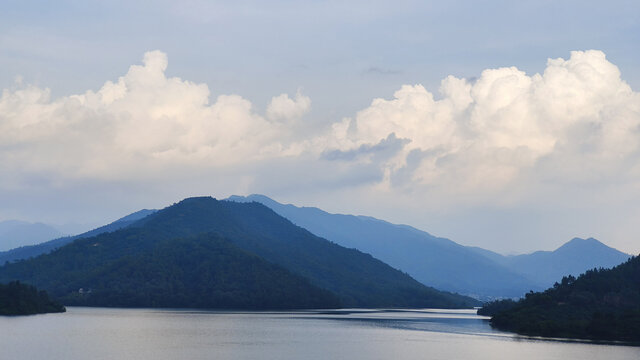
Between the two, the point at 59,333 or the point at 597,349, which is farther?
the point at 59,333

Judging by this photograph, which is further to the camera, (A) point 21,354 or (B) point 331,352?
(B) point 331,352

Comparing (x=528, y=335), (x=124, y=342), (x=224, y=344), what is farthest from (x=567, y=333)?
(x=124, y=342)

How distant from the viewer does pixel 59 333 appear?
17725cm

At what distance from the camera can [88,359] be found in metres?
132

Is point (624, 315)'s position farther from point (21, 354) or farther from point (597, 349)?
point (21, 354)

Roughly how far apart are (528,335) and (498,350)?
43.2m

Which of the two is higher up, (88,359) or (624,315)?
(624,315)

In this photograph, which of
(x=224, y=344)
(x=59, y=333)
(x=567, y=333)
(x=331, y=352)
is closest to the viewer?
(x=331, y=352)

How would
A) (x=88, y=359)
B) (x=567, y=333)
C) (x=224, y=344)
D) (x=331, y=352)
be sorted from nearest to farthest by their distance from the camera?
(x=88, y=359), (x=331, y=352), (x=224, y=344), (x=567, y=333)

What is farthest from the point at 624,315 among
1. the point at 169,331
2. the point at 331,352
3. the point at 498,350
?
the point at 169,331

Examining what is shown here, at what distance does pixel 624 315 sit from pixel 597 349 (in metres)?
32.1

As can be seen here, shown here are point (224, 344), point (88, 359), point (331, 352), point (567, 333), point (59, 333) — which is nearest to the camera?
point (88, 359)

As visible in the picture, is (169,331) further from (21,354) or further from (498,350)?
(498,350)

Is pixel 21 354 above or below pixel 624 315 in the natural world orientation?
below
